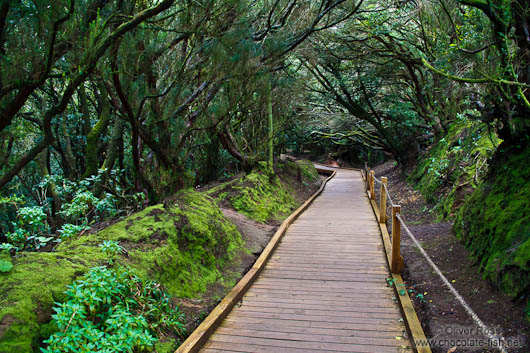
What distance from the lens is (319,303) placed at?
5.00m

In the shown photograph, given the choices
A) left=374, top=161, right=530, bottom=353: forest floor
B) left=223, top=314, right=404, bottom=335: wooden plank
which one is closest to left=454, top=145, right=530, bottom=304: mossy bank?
left=374, top=161, right=530, bottom=353: forest floor

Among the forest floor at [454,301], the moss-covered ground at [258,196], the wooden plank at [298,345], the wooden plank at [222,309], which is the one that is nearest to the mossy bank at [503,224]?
the forest floor at [454,301]

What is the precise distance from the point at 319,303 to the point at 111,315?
2.69 metres

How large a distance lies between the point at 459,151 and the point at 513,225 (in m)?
6.32

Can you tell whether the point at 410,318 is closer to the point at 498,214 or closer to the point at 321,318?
the point at 321,318

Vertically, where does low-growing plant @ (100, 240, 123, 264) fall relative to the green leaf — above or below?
below

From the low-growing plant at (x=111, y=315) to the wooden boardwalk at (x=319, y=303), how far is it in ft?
1.94

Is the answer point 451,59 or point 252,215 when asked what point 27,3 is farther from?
point 252,215

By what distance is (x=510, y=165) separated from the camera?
17.5 feet

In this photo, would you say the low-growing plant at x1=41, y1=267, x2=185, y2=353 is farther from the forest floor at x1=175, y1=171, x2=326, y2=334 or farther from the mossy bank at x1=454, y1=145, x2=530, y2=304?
the mossy bank at x1=454, y1=145, x2=530, y2=304

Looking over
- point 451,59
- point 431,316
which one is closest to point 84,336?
point 431,316

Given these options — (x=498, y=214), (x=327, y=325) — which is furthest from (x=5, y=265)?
(x=498, y=214)

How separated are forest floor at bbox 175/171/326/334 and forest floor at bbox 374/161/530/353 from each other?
2463mm

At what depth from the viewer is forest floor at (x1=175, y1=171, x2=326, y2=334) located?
455cm
